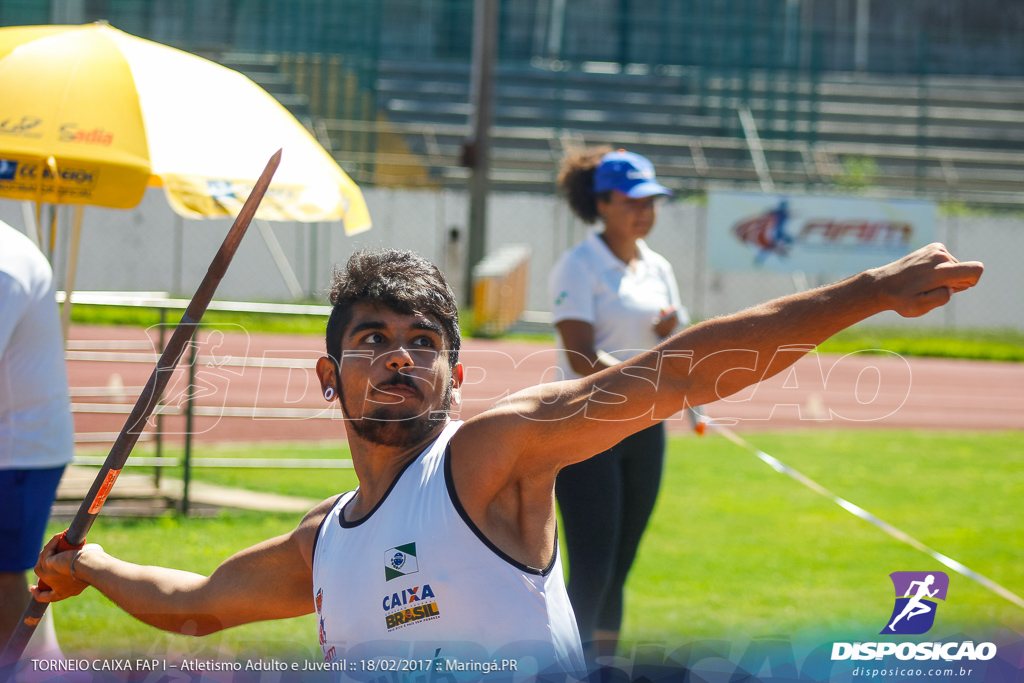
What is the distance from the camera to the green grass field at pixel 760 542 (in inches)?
171

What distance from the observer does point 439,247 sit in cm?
1944

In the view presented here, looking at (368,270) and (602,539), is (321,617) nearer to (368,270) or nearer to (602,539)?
(368,270)

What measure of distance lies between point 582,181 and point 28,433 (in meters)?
2.35

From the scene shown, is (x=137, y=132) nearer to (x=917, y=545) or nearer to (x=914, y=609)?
Answer: (x=914, y=609)

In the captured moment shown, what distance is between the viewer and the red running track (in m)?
8.95

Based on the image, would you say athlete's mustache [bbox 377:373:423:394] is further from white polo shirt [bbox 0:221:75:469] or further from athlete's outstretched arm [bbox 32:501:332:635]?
white polo shirt [bbox 0:221:75:469]

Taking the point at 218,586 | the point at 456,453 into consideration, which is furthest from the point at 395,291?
the point at 218,586

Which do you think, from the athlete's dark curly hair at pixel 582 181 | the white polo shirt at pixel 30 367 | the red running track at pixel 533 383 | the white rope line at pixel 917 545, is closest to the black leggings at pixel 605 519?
the white rope line at pixel 917 545

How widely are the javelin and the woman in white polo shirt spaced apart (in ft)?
5.19

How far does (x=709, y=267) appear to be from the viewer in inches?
687

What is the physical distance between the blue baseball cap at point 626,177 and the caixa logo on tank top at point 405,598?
2397 millimetres

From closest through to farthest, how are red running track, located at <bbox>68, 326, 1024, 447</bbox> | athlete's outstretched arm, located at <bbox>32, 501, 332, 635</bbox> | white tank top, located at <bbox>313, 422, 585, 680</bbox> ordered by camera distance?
white tank top, located at <bbox>313, 422, 585, 680</bbox>, athlete's outstretched arm, located at <bbox>32, 501, 332, 635</bbox>, red running track, located at <bbox>68, 326, 1024, 447</bbox>

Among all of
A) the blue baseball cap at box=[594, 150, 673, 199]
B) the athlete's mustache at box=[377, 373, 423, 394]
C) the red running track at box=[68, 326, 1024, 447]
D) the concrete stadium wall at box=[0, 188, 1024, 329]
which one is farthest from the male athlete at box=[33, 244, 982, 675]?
the concrete stadium wall at box=[0, 188, 1024, 329]

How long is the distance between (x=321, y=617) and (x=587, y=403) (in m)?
0.73
